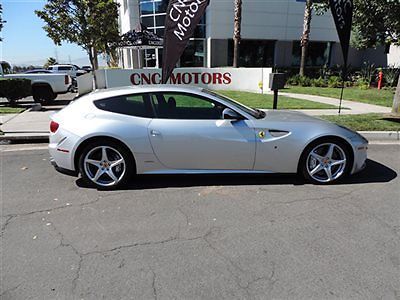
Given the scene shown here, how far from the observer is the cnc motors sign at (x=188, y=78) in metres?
13.9

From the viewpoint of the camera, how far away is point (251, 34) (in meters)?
22.9

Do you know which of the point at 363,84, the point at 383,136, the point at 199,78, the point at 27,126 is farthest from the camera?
the point at 363,84

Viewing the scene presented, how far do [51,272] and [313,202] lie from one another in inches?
116

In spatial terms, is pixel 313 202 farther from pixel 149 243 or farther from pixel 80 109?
pixel 80 109

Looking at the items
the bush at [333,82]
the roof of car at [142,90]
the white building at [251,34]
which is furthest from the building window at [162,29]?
the roof of car at [142,90]

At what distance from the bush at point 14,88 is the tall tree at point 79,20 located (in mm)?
3946

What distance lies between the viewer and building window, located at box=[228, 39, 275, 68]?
77.7ft

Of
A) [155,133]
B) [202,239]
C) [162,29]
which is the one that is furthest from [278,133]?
[162,29]

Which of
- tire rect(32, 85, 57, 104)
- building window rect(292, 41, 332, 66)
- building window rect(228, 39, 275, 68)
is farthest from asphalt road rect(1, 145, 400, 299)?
building window rect(292, 41, 332, 66)

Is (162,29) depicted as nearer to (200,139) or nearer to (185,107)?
(185,107)

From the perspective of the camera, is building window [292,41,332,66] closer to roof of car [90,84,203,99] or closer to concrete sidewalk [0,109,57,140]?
concrete sidewalk [0,109,57,140]

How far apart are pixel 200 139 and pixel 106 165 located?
1323 mm

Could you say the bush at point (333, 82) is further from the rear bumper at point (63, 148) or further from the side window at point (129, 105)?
the rear bumper at point (63, 148)

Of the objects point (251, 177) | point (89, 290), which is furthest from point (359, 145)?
point (89, 290)
